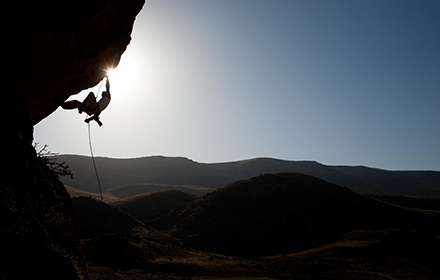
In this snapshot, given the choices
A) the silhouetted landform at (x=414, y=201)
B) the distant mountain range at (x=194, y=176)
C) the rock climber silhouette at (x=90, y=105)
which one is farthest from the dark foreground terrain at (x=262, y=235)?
the distant mountain range at (x=194, y=176)

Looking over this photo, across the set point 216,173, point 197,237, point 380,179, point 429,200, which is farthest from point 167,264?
point 380,179

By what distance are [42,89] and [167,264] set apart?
17076mm

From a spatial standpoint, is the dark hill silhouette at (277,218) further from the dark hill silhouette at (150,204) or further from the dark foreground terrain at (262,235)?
the dark hill silhouette at (150,204)

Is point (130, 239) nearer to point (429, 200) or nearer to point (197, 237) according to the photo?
point (197, 237)

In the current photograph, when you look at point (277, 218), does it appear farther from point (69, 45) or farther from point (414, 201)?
point (414, 201)

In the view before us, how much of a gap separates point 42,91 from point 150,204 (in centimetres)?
4147

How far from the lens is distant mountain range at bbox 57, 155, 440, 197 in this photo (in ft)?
315

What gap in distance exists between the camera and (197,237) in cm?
3191

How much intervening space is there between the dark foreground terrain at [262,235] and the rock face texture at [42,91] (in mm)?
8596

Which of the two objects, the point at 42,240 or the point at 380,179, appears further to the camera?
the point at 380,179

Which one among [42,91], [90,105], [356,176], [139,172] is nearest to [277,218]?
[90,105]

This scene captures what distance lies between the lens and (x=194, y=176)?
122375 millimetres

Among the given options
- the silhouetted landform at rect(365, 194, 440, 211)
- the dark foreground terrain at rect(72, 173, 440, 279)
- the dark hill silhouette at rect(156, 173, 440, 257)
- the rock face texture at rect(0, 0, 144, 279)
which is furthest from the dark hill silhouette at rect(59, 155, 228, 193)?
the rock face texture at rect(0, 0, 144, 279)

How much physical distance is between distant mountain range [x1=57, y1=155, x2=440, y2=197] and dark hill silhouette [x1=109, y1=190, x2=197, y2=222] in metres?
41.2
